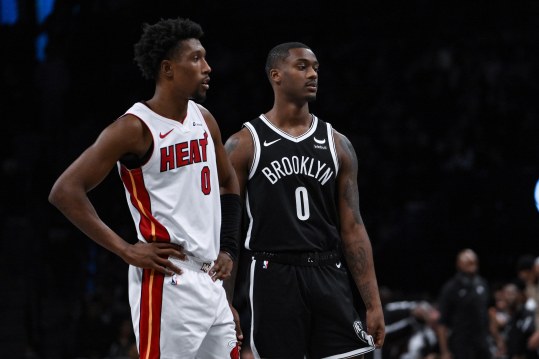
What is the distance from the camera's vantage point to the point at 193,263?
404 centimetres

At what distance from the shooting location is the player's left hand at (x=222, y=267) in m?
4.13

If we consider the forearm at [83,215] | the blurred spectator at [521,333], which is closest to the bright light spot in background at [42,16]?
the blurred spectator at [521,333]

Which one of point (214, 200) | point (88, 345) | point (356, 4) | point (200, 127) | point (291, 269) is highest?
point (356, 4)

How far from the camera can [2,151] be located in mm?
14508

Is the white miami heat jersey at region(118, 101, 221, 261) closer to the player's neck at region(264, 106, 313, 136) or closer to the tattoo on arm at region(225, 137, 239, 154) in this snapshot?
the tattoo on arm at region(225, 137, 239, 154)

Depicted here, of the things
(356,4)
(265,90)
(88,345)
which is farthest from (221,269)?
(356,4)

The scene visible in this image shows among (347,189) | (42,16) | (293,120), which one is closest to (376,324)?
(347,189)

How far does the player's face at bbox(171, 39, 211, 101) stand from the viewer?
161 inches

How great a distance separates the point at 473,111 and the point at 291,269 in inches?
524

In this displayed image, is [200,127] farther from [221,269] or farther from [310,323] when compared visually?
[310,323]

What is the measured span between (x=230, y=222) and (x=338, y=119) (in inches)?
520

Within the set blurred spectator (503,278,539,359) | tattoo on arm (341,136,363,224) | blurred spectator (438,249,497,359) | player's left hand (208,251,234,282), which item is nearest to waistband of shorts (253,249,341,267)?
tattoo on arm (341,136,363,224)

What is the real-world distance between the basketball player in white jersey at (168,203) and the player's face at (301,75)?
0.88 metres

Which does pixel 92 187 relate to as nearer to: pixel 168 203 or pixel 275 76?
pixel 168 203
